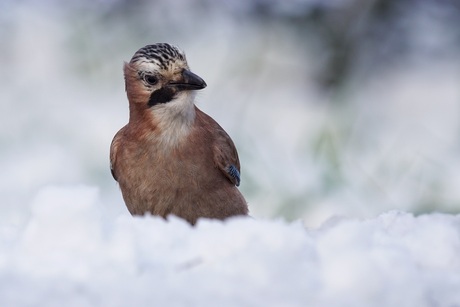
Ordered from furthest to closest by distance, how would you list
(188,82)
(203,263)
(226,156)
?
(226,156)
(188,82)
(203,263)

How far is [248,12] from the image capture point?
3383 mm

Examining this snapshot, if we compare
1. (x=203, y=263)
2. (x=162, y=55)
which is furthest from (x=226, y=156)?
(x=203, y=263)

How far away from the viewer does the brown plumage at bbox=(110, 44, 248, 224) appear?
2.43m

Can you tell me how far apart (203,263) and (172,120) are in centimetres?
127

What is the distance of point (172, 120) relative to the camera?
2.48m

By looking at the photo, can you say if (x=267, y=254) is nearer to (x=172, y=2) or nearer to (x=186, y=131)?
(x=186, y=131)

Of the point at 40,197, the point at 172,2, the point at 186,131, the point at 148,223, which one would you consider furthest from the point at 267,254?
the point at 172,2

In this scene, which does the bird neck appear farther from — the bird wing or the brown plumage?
the bird wing

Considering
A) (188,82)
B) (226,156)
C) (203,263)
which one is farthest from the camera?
(226,156)

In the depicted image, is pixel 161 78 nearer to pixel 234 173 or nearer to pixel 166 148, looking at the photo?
pixel 166 148

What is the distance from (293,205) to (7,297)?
156 centimetres

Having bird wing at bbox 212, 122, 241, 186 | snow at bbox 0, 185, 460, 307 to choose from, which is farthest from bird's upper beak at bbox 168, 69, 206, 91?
snow at bbox 0, 185, 460, 307

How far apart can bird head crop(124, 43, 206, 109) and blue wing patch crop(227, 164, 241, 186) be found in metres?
0.24

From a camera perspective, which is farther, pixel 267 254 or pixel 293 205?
pixel 293 205
